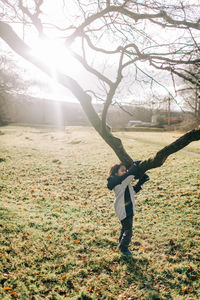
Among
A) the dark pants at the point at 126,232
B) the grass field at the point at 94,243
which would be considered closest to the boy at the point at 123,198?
the dark pants at the point at 126,232

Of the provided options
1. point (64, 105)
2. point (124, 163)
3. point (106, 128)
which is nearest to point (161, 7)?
point (106, 128)

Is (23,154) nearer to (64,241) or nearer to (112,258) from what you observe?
(64,241)

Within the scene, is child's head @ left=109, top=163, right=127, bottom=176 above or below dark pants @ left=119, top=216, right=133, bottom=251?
above

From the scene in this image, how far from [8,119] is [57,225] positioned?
4127cm

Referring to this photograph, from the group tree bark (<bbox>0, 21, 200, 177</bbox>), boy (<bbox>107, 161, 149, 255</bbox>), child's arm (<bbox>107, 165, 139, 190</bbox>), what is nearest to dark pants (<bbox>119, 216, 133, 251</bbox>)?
boy (<bbox>107, 161, 149, 255</bbox>)

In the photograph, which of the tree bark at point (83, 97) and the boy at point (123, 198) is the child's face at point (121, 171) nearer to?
the boy at point (123, 198)

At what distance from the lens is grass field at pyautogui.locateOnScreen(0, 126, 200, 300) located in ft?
10.6

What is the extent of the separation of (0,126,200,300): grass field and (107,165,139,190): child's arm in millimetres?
1377

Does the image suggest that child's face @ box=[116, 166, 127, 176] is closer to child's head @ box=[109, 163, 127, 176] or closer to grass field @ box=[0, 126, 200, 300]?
child's head @ box=[109, 163, 127, 176]

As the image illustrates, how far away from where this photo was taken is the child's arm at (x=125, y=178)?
3.57 meters

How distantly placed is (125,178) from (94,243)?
1727 millimetres

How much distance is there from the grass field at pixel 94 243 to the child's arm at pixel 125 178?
1377 mm

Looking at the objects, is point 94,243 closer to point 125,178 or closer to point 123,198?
point 123,198

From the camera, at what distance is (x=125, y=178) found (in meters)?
3.70
